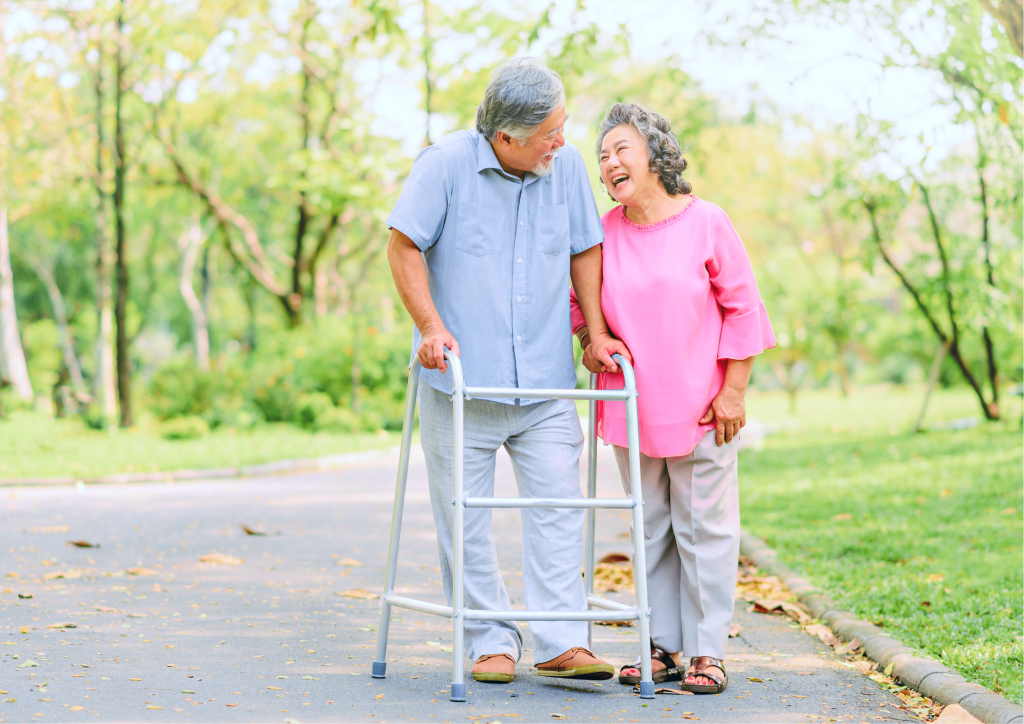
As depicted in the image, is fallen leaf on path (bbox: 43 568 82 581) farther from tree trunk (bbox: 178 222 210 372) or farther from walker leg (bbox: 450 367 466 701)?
tree trunk (bbox: 178 222 210 372)

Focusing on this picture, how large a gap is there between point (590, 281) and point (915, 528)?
14.4ft

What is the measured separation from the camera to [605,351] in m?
3.74

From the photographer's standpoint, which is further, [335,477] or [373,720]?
[335,477]

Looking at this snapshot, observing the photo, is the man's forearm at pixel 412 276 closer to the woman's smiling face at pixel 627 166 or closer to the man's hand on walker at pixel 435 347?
the man's hand on walker at pixel 435 347

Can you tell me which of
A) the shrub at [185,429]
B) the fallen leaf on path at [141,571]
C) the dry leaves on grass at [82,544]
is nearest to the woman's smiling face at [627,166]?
the fallen leaf on path at [141,571]


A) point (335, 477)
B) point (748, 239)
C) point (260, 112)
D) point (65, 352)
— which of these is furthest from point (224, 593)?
point (748, 239)

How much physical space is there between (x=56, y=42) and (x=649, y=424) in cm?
1795

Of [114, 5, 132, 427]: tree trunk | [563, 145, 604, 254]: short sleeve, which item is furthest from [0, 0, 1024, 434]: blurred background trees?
[563, 145, 604, 254]: short sleeve

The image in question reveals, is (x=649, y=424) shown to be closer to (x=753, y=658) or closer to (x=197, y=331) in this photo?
(x=753, y=658)

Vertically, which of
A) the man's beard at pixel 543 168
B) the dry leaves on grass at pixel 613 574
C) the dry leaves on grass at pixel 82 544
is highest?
the man's beard at pixel 543 168

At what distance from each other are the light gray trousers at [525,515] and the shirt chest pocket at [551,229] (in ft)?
1.81

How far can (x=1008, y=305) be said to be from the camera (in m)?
14.6

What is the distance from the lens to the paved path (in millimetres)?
3416

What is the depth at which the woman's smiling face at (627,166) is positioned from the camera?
12.2 feet
